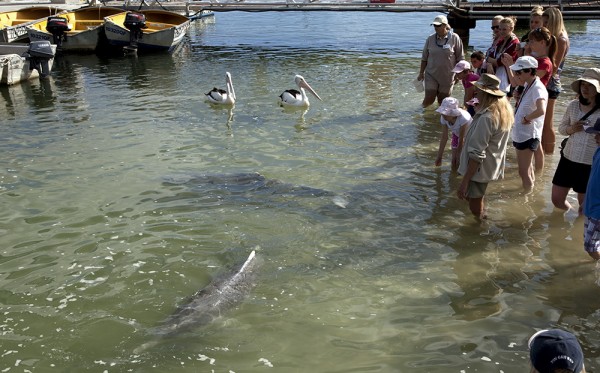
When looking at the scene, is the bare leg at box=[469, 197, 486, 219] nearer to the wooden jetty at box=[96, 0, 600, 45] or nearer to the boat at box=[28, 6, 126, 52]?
the boat at box=[28, 6, 126, 52]

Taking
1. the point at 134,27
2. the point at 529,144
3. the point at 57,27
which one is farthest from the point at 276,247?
the point at 57,27

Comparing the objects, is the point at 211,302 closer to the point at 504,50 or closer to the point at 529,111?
the point at 529,111

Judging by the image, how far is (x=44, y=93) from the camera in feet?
53.4

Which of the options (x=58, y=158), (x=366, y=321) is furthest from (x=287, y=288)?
(x=58, y=158)

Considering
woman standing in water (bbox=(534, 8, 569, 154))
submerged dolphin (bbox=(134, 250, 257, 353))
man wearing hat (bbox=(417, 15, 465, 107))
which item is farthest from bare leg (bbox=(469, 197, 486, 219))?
man wearing hat (bbox=(417, 15, 465, 107))

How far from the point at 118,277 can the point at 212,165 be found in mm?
3928

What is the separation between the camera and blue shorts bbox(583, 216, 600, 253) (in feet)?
17.1

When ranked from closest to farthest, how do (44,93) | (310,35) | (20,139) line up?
(20,139)
(44,93)
(310,35)

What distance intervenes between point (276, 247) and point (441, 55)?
233 inches

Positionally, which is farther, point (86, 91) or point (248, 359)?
point (86, 91)

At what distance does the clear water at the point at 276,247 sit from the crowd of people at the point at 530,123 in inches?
21.4

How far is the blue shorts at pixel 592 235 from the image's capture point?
5.20 meters

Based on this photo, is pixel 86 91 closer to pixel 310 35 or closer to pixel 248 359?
pixel 248 359

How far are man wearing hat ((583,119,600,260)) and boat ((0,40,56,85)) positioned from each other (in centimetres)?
1641
